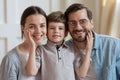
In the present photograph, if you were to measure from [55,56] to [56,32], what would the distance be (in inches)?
5.3

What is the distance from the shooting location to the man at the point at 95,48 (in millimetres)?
1447

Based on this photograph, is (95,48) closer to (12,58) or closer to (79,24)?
(79,24)

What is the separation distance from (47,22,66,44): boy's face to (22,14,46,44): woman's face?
0.14ft

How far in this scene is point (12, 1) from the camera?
105 inches

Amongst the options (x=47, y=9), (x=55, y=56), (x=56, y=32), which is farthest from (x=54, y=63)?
(x=47, y=9)

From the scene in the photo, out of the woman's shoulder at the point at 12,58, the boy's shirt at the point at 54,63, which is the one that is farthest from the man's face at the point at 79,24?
the woman's shoulder at the point at 12,58

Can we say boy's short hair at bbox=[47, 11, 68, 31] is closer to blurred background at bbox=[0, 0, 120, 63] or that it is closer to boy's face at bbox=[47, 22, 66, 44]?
boy's face at bbox=[47, 22, 66, 44]

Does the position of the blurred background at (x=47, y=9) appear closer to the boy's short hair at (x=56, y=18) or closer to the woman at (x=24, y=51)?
the boy's short hair at (x=56, y=18)

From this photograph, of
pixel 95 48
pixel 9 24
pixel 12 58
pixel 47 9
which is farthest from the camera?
pixel 47 9

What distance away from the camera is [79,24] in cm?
145

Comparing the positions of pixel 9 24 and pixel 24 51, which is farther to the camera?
pixel 9 24

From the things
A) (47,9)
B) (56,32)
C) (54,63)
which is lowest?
(54,63)

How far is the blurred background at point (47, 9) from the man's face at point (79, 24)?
3.32ft

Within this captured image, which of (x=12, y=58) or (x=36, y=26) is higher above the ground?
(x=36, y=26)
